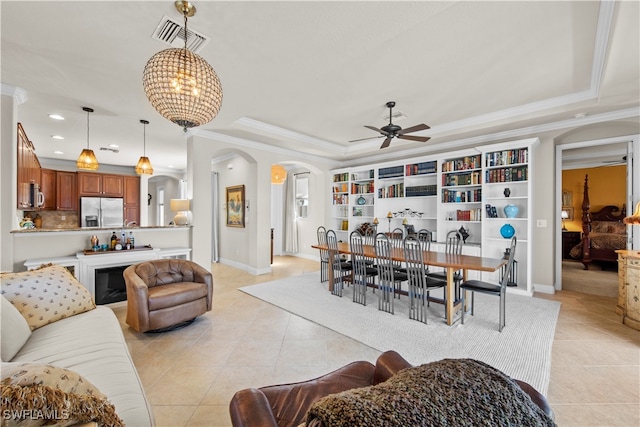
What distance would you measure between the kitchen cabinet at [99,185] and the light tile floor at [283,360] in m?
5.07

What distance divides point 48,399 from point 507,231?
5.34 meters

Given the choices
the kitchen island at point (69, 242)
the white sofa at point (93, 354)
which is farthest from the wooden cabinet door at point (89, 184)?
the white sofa at point (93, 354)

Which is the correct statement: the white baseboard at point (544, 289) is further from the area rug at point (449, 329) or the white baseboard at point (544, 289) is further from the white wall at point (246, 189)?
the white wall at point (246, 189)

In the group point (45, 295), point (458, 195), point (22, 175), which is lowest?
point (45, 295)

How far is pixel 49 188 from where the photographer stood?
654cm

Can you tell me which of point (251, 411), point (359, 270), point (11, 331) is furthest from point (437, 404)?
point (359, 270)

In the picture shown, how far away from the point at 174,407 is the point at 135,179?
25.3ft

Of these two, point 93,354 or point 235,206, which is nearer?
point 93,354

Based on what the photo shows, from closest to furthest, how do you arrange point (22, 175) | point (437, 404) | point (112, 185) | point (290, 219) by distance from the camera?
point (437, 404) < point (22, 175) < point (112, 185) < point (290, 219)

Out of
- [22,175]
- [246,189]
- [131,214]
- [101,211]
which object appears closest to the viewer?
[22,175]

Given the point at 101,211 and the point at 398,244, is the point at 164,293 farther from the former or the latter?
the point at 101,211

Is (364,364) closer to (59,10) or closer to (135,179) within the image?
(59,10)

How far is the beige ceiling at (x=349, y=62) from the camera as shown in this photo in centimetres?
198

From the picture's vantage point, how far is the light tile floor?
182 cm
